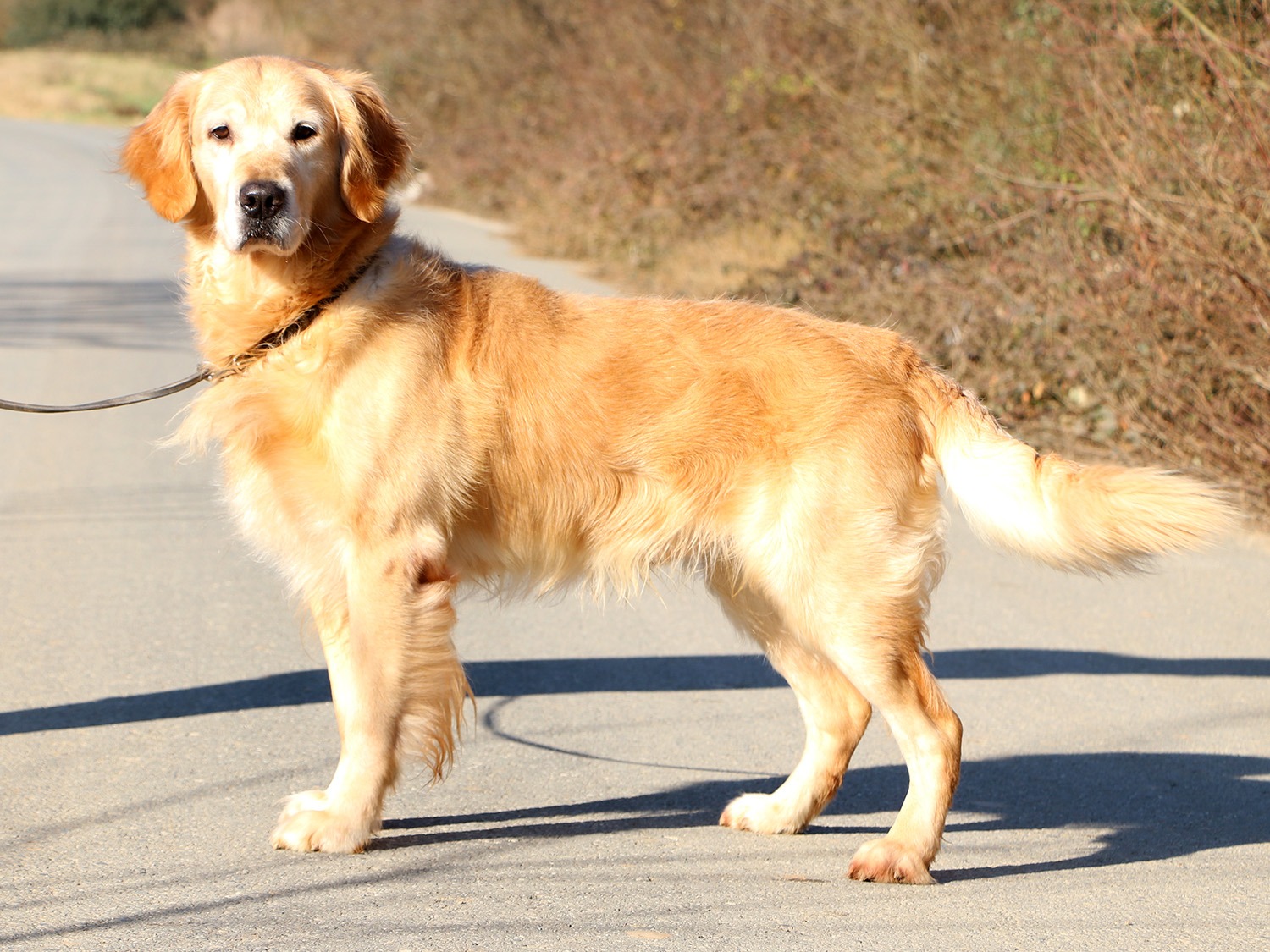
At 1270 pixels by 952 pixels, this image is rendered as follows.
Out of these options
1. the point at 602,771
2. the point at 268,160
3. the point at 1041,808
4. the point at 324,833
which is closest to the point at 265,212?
the point at 268,160

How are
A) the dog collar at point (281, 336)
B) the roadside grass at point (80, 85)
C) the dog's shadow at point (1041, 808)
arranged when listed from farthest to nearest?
the roadside grass at point (80, 85)
the dog's shadow at point (1041, 808)
the dog collar at point (281, 336)

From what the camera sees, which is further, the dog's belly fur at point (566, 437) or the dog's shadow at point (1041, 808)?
the dog's shadow at point (1041, 808)

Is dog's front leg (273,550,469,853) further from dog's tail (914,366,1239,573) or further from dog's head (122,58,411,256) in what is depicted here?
dog's tail (914,366,1239,573)

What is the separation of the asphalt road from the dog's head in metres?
1.30

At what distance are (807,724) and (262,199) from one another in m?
2.15

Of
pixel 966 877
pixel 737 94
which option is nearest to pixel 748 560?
pixel 966 877

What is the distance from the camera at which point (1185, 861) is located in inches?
159

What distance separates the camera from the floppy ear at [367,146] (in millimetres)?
4086

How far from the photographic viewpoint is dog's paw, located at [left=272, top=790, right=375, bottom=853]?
3846 millimetres

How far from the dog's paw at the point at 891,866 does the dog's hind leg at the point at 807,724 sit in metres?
0.41

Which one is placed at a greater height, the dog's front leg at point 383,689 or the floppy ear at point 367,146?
the floppy ear at point 367,146

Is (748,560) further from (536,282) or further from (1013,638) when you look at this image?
(1013,638)

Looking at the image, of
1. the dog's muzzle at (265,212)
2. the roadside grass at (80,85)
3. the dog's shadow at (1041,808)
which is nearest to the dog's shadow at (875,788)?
the dog's shadow at (1041,808)

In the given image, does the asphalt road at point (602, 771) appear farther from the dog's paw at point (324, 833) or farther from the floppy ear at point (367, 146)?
the floppy ear at point (367, 146)
